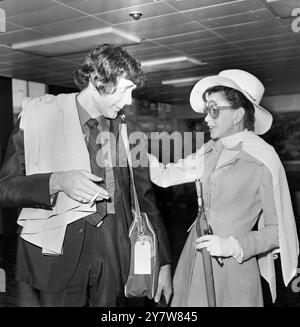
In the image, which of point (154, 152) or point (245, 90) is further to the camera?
point (154, 152)

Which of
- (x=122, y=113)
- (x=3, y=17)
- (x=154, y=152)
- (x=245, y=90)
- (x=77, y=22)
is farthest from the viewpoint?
(x=77, y=22)

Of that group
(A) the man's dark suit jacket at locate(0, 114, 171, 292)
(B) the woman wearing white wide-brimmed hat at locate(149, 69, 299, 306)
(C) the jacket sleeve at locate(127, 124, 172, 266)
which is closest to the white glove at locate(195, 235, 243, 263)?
(B) the woman wearing white wide-brimmed hat at locate(149, 69, 299, 306)

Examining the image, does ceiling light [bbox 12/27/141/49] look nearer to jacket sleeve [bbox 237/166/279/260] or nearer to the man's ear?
the man's ear

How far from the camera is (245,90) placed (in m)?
1.53

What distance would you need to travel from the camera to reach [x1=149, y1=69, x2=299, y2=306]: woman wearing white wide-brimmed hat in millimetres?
1433

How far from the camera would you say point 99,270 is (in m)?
1.49

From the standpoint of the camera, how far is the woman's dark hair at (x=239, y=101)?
1531 millimetres

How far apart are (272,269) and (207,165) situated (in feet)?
1.57

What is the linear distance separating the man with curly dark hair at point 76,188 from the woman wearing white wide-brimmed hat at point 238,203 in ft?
0.87

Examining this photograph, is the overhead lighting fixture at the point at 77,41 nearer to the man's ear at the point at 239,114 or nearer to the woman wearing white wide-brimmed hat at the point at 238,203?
the woman wearing white wide-brimmed hat at the point at 238,203

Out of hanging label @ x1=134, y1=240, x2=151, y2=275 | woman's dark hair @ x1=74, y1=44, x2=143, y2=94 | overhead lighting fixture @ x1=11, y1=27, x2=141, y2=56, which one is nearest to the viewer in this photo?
woman's dark hair @ x1=74, y1=44, x2=143, y2=94

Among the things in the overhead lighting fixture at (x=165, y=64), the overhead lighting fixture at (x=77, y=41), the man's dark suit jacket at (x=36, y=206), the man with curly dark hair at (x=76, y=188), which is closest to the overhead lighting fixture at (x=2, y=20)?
the overhead lighting fixture at (x=77, y=41)

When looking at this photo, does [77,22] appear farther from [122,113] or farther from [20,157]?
[20,157]
